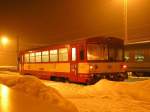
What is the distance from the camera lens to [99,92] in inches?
561

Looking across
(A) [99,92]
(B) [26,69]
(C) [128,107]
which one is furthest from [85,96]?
(B) [26,69]

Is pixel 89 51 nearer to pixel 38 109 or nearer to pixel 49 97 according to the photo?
pixel 49 97

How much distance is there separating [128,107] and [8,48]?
63.4 metres

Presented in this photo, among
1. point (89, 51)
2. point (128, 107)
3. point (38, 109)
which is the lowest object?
point (128, 107)

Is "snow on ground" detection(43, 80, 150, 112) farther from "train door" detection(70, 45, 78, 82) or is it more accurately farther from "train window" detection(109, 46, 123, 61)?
"train window" detection(109, 46, 123, 61)

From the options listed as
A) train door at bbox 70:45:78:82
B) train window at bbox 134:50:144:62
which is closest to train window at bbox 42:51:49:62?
train door at bbox 70:45:78:82

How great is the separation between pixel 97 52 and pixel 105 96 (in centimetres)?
700

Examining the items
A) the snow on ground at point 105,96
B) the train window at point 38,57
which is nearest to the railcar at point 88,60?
the train window at point 38,57

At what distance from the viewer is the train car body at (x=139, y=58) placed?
92.0 feet

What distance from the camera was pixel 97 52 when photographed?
65.1 feet

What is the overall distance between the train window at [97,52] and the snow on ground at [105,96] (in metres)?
3.99

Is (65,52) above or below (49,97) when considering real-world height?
above

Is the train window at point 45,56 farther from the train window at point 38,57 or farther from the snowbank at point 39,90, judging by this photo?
the snowbank at point 39,90

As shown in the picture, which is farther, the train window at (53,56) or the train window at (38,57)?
the train window at (38,57)
